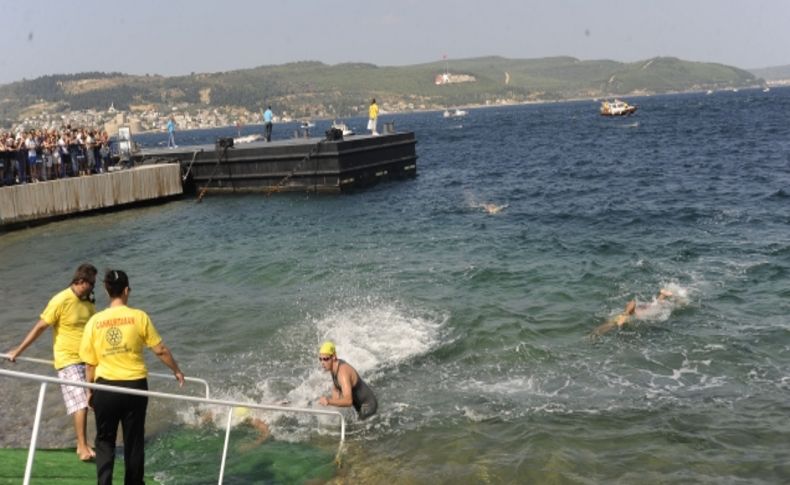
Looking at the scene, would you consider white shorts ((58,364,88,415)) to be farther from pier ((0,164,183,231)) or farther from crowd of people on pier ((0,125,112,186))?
crowd of people on pier ((0,125,112,186))

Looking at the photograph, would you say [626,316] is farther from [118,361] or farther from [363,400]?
[118,361]

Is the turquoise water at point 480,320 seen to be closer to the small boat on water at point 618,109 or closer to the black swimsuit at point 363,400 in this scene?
the black swimsuit at point 363,400

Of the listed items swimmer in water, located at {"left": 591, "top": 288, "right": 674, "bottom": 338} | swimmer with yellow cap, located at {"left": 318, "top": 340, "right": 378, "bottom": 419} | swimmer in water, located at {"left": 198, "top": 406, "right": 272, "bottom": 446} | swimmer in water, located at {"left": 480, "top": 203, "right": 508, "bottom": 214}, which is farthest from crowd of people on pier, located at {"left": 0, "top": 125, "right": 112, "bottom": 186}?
swimmer in water, located at {"left": 591, "top": 288, "right": 674, "bottom": 338}

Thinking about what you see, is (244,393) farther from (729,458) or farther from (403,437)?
(729,458)

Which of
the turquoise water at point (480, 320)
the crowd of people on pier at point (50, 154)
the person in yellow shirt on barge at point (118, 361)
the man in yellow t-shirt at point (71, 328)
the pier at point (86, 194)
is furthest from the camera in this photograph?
the crowd of people on pier at point (50, 154)

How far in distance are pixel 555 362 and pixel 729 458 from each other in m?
3.57

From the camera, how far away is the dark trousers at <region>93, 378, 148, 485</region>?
5793 millimetres

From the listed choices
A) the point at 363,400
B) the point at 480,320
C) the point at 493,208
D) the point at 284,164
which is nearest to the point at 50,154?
the point at 284,164

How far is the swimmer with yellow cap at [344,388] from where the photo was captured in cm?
859

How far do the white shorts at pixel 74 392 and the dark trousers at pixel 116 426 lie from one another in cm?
136

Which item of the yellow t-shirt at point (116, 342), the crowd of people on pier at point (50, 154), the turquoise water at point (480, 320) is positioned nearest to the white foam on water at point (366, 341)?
the turquoise water at point (480, 320)

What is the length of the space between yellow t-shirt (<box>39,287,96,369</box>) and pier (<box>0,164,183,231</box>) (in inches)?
808

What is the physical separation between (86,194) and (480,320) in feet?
65.6

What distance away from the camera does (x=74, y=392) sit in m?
7.30
